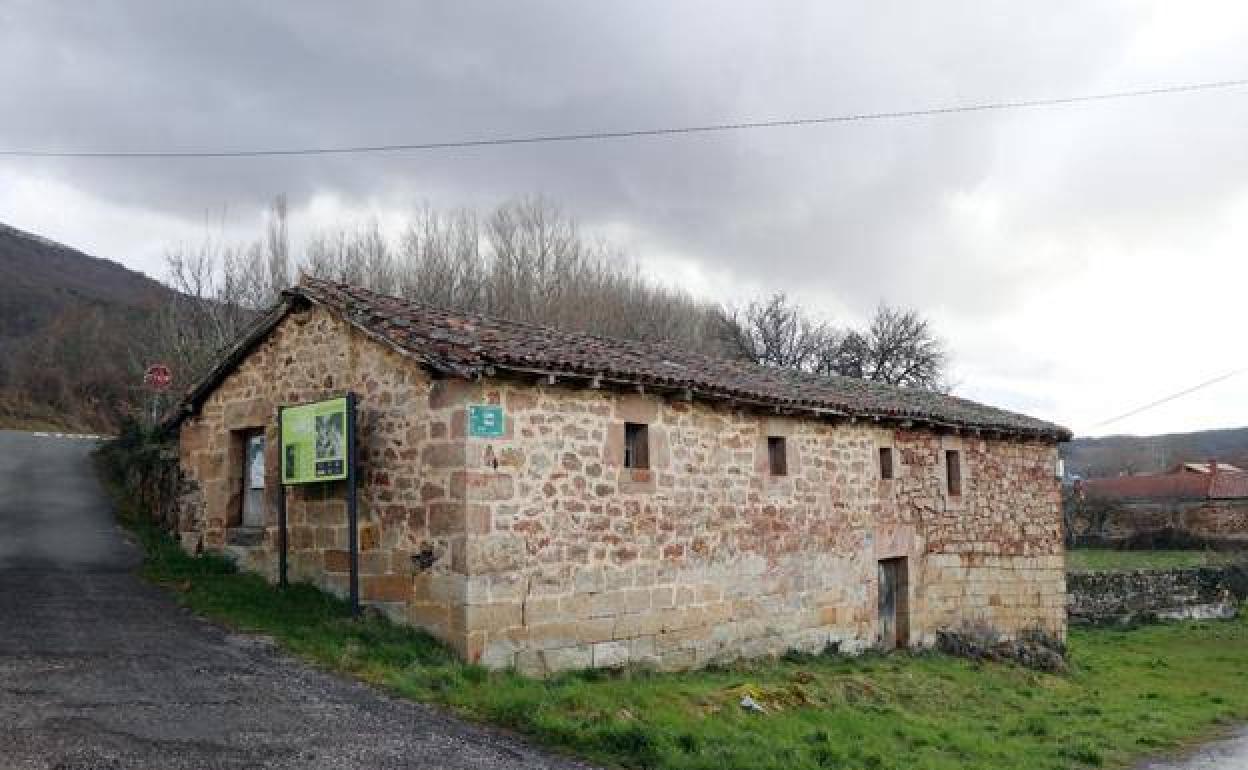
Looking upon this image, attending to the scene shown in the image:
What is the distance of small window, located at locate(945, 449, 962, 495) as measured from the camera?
16188 millimetres

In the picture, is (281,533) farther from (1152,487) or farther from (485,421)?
(1152,487)

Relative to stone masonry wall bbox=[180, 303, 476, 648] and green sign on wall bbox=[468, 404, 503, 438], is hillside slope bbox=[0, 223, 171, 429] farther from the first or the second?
green sign on wall bbox=[468, 404, 503, 438]

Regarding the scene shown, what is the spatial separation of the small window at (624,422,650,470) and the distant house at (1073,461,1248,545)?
3313 centimetres

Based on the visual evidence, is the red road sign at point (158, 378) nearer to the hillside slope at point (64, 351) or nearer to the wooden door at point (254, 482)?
the wooden door at point (254, 482)

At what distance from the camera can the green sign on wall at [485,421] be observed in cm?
900

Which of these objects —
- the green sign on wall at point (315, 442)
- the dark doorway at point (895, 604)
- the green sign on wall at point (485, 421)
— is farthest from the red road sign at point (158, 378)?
the dark doorway at point (895, 604)

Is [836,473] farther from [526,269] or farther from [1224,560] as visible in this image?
[1224,560]

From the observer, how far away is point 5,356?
41312mm

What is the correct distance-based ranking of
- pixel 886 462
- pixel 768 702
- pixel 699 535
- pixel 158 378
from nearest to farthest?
1. pixel 768 702
2. pixel 699 535
3. pixel 886 462
4. pixel 158 378

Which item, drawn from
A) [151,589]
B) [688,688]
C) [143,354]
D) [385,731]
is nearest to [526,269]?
[143,354]

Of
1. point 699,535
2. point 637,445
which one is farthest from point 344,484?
point 699,535

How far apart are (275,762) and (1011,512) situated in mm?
14278

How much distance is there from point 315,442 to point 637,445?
3.30 meters

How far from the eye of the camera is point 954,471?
16266 millimetres
